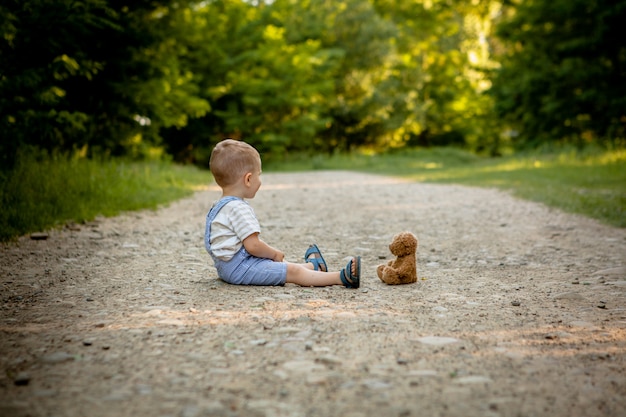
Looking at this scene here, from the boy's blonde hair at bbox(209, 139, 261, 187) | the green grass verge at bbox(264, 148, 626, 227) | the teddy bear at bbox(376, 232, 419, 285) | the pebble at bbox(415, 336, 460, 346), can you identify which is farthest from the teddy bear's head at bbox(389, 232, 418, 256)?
the green grass verge at bbox(264, 148, 626, 227)

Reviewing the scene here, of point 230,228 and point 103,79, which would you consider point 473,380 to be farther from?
point 103,79

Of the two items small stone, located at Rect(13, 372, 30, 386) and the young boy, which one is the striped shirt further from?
small stone, located at Rect(13, 372, 30, 386)

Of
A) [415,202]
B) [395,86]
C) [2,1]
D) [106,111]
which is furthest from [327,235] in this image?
[395,86]

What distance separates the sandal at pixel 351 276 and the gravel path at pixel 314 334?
8 cm

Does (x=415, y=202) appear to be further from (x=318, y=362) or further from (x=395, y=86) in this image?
(x=395, y=86)

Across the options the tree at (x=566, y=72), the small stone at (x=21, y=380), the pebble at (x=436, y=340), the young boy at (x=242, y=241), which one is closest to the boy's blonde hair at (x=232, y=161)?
the young boy at (x=242, y=241)

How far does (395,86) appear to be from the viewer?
33.6 metres

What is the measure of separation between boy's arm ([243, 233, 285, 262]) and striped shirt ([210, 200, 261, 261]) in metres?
0.05

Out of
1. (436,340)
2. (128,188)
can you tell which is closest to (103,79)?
(128,188)

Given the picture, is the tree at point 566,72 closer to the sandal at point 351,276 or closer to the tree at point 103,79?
the tree at point 103,79

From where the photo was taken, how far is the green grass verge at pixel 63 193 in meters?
6.45

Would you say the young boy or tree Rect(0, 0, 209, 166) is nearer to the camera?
the young boy

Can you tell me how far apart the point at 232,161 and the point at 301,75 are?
22921 mm

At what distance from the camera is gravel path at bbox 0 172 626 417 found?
220 centimetres
